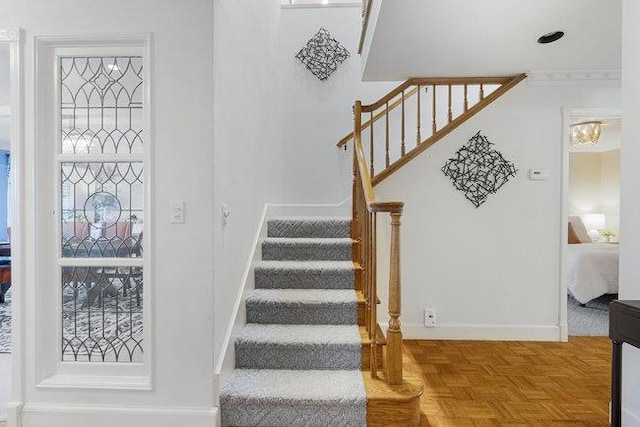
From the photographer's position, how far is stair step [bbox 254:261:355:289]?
9.20 ft

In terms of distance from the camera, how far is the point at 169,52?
6.20 ft

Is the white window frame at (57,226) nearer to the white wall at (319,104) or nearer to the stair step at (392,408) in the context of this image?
the stair step at (392,408)

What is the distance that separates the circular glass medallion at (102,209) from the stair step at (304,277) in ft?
3.57

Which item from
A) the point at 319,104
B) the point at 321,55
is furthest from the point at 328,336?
the point at 321,55

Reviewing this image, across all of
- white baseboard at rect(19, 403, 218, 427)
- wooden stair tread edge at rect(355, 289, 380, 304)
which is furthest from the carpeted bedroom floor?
white baseboard at rect(19, 403, 218, 427)

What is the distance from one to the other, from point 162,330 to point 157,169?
2.72ft

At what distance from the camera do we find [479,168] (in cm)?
329

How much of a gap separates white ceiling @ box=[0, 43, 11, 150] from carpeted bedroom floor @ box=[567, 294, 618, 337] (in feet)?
16.3

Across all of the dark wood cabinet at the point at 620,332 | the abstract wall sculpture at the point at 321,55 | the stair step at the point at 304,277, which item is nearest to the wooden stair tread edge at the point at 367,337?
the stair step at the point at 304,277

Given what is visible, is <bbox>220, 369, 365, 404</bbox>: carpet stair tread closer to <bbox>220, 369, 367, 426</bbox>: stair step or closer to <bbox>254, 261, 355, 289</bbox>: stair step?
<bbox>220, 369, 367, 426</bbox>: stair step

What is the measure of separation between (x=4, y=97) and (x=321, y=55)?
3772 mm

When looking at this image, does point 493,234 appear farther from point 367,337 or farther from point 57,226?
point 57,226

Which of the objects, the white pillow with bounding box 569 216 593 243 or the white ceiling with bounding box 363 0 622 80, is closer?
the white ceiling with bounding box 363 0 622 80

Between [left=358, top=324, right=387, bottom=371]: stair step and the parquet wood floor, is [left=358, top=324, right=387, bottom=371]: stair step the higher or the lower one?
the higher one
